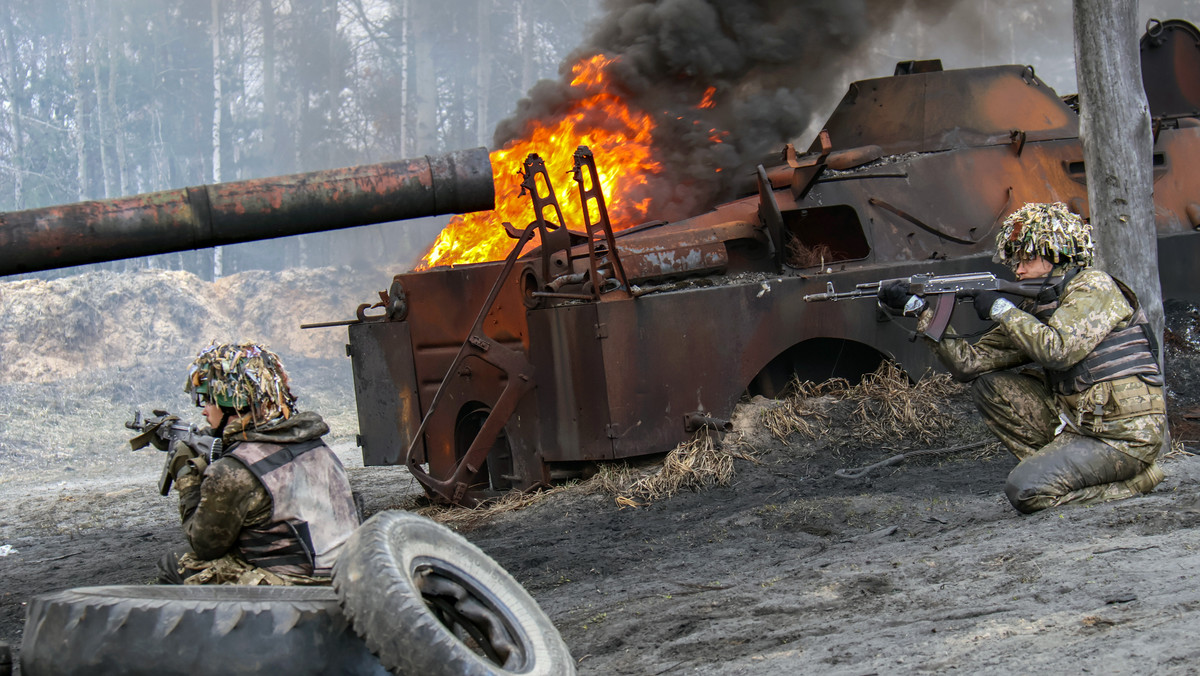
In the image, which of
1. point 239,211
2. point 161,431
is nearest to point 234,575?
point 161,431

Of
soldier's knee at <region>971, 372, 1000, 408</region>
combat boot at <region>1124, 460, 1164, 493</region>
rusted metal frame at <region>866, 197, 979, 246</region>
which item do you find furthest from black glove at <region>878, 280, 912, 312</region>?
rusted metal frame at <region>866, 197, 979, 246</region>

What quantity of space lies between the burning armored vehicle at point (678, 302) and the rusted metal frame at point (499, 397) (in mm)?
12

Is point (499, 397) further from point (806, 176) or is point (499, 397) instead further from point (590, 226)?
point (806, 176)

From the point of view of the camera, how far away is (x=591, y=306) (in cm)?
729

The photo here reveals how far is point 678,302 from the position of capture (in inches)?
293

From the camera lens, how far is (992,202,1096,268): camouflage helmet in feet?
18.1

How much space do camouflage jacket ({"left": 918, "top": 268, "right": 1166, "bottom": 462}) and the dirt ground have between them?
1.17ft

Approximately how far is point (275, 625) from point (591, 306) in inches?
164

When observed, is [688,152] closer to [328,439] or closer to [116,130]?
[328,439]

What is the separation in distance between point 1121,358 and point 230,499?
4.06m

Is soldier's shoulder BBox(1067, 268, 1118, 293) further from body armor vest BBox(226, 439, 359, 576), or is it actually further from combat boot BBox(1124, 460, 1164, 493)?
body armor vest BBox(226, 439, 359, 576)

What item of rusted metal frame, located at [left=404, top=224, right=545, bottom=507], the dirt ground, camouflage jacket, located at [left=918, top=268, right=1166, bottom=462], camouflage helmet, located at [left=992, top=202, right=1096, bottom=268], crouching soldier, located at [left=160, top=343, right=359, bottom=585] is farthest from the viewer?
rusted metal frame, located at [left=404, top=224, right=545, bottom=507]

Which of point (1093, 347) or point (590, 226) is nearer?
point (1093, 347)

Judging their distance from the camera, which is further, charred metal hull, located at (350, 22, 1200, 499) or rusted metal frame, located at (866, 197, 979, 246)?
rusted metal frame, located at (866, 197, 979, 246)
